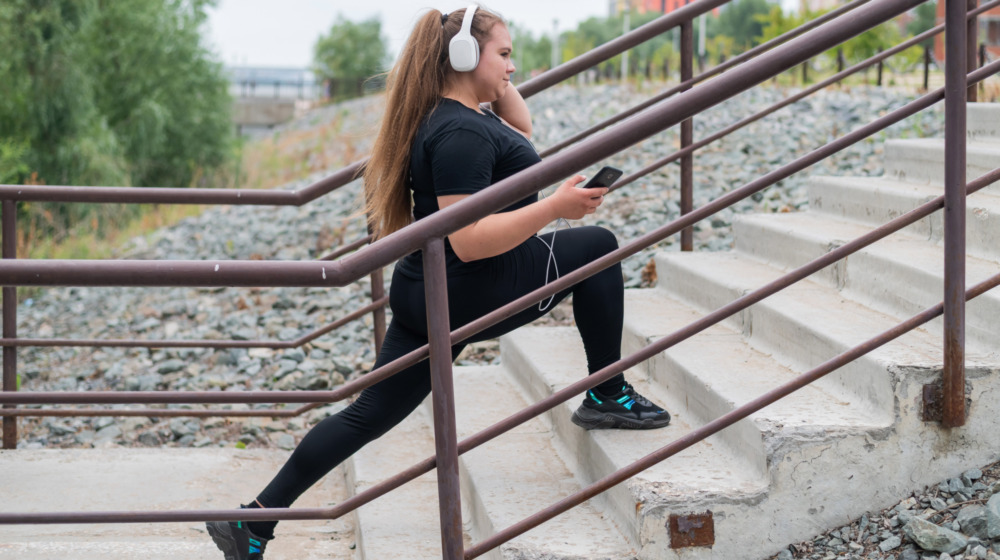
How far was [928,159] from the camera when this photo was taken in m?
3.86

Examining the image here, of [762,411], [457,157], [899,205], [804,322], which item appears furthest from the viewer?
[899,205]

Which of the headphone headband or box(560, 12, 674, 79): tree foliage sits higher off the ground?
the headphone headband

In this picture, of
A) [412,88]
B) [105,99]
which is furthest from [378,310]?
[105,99]

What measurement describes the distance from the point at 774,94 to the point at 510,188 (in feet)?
33.2

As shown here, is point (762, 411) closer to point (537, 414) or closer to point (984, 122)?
point (537, 414)

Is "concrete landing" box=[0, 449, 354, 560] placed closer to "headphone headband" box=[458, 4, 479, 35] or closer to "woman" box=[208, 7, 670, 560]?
"woman" box=[208, 7, 670, 560]

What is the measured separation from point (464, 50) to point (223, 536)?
1466mm

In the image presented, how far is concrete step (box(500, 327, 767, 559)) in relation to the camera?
7.54ft

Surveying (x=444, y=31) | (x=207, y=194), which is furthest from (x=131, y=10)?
(x=444, y=31)

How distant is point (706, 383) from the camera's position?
279 centimetres

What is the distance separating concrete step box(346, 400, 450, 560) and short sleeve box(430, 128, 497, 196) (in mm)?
1137

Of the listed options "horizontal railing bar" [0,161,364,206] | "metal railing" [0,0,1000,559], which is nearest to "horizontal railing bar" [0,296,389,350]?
"horizontal railing bar" [0,161,364,206]

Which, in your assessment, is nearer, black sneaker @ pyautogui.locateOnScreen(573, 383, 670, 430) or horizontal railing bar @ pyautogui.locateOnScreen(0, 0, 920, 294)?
horizontal railing bar @ pyautogui.locateOnScreen(0, 0, 920, 294)

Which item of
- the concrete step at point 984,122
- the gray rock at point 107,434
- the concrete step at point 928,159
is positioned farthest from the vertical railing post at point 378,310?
the concrete step at point 984,122
